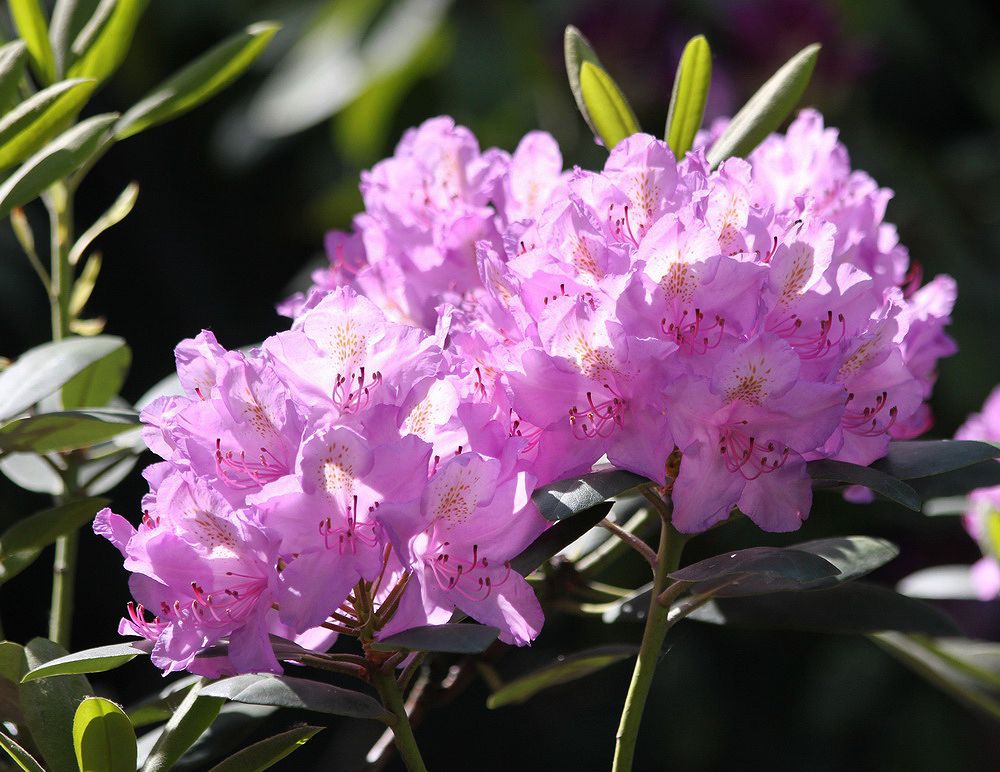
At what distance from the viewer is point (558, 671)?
0.67 meters

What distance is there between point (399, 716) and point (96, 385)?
34 cm

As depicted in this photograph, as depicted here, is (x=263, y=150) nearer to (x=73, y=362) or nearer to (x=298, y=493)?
(x=73, y=362)

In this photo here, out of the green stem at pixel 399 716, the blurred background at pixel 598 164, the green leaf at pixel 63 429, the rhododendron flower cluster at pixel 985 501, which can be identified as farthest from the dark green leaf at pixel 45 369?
the blurred background at pixel 598 164

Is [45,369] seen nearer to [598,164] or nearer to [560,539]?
[560,539]

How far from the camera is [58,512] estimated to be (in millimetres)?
647

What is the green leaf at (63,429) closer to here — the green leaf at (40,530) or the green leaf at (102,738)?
the green leaf at (40,530)

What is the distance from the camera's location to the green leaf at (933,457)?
568 millimetres

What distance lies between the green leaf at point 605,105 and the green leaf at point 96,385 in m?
0.32

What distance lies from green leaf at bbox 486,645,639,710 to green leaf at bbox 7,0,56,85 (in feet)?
1.49

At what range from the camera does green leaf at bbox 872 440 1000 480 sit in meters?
0.57

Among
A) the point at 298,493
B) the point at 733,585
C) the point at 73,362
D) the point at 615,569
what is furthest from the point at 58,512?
the point at 615,569

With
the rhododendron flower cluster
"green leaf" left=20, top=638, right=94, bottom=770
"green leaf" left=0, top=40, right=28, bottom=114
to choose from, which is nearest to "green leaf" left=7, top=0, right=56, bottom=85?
"green leaf" left=0, top=40, right=28, bottom=114

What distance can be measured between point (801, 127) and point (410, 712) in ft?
1.32

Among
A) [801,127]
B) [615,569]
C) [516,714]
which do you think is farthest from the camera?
[516,714]
